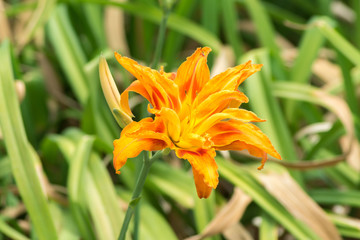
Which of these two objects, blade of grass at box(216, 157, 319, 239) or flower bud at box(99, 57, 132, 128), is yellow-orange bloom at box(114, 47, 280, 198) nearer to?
flower bud at box(99, 57, 132, 128)

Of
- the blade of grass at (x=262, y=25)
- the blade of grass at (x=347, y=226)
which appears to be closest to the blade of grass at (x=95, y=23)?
the blade of grass at (x=262, y=25)

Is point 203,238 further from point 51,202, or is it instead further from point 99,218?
point 51,202

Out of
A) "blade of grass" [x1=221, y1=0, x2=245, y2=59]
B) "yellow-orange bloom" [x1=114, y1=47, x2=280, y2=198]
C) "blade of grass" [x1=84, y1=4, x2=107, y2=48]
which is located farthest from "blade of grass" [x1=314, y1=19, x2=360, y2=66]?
"yellow-orange bloom" [x1=114, y1=47, x2=280, y2=198]

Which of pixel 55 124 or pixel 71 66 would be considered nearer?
pixel 71 66

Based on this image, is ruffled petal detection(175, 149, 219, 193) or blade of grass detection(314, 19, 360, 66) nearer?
ruffled petal detection(175, 149, 219, 193)

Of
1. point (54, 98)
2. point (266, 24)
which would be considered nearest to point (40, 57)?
point (54, 98)

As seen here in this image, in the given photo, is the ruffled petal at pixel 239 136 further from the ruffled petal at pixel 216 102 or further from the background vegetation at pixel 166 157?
the background vegetation at pixel 166 157
